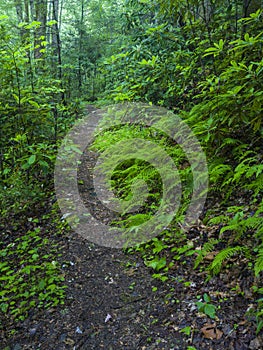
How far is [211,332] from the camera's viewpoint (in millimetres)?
2719

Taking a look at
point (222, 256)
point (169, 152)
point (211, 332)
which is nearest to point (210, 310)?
point (211, 332)

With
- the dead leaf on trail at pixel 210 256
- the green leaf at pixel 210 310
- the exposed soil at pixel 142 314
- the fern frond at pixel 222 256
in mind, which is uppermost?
the fern frond at pixel 222 256

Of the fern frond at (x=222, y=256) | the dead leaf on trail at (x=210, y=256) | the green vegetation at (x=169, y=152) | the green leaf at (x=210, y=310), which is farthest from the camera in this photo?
the green vegetation at (x=169, y=152)

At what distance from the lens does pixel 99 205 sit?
548 cm

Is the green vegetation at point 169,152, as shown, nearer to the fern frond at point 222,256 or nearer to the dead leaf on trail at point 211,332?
the fern frond at point 222,256

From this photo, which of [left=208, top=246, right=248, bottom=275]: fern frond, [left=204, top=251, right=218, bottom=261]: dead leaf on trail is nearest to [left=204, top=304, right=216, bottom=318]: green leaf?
[left=208, top=246, right=248, bottom=275]: fern frond

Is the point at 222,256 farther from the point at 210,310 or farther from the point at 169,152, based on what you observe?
the point at 169,152

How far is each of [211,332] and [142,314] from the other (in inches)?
29.6

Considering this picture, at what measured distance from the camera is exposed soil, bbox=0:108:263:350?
8.99 ft

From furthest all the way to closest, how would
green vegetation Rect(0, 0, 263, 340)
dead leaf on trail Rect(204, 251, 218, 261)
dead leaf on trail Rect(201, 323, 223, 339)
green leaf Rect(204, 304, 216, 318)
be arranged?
green vegetation Rect(0, 0, 263, 340) < dead leaf on trail Rect(204, 251, 218, 261) < green leaf Rect(204, 304, 216, 318) < dead leaf on trail Rect(201, 323, 223, 339)

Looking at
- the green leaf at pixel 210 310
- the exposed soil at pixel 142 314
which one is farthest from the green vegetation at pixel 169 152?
the exposed soil at pixel 142 314

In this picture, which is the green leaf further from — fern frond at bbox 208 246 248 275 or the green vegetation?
fern frond at bbox 208 246 248 275

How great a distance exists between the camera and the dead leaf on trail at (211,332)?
2674 mm

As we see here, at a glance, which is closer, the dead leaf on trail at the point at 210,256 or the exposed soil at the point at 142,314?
the exposed soil at the point at 142,314
